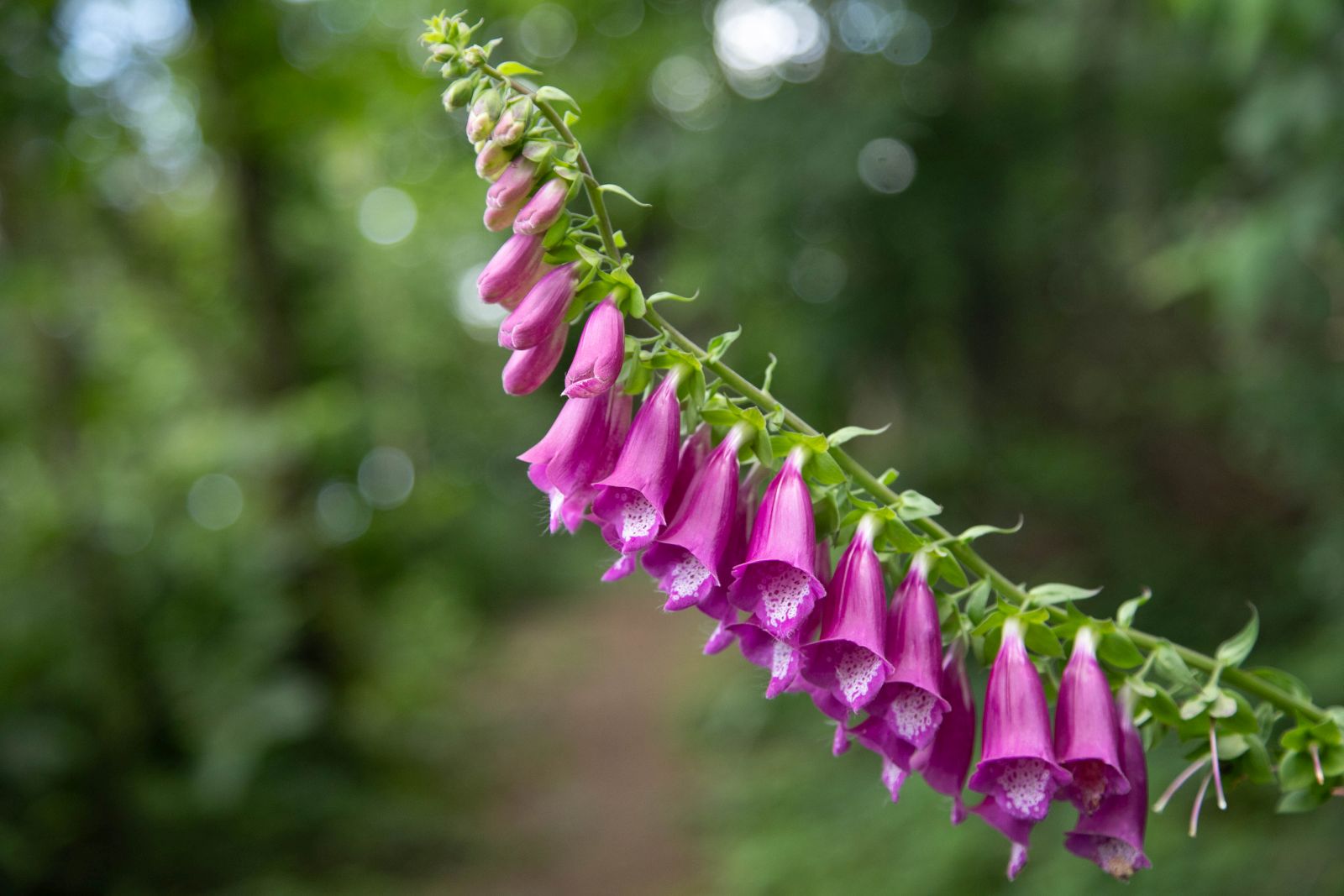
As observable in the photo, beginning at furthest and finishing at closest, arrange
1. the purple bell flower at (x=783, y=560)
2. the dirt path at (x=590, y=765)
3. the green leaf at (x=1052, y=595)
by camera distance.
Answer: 1. the dirt path at (x=590, y=765)
2. the green leaf at (x=1052, y=595)
3. the purple bell flower at (x=783, y=560)

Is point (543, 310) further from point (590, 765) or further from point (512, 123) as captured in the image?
point (590, 765)

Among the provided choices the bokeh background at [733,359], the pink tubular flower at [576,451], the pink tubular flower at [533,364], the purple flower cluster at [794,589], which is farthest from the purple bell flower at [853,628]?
the bokeh background at [733,359]

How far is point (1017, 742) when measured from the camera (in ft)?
4.28

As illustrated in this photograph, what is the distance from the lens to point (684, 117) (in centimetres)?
799

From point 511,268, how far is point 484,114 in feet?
0.65

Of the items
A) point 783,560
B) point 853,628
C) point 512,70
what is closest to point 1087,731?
point 853,628

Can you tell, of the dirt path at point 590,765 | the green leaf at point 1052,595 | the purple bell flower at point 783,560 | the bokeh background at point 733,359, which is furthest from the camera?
the dirt path at point 590,765

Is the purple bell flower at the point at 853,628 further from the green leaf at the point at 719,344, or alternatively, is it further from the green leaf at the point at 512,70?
the green leaf at the point at 512,70

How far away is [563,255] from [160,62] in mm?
6071

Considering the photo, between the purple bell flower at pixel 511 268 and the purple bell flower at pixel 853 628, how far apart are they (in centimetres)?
57

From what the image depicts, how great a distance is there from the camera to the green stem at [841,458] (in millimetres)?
1340

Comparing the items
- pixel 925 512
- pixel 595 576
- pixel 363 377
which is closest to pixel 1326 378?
pixel 925 512

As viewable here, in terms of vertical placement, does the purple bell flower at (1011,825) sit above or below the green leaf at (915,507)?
below

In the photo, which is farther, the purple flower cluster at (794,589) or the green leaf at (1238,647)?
the green leaf at (1238,647)
